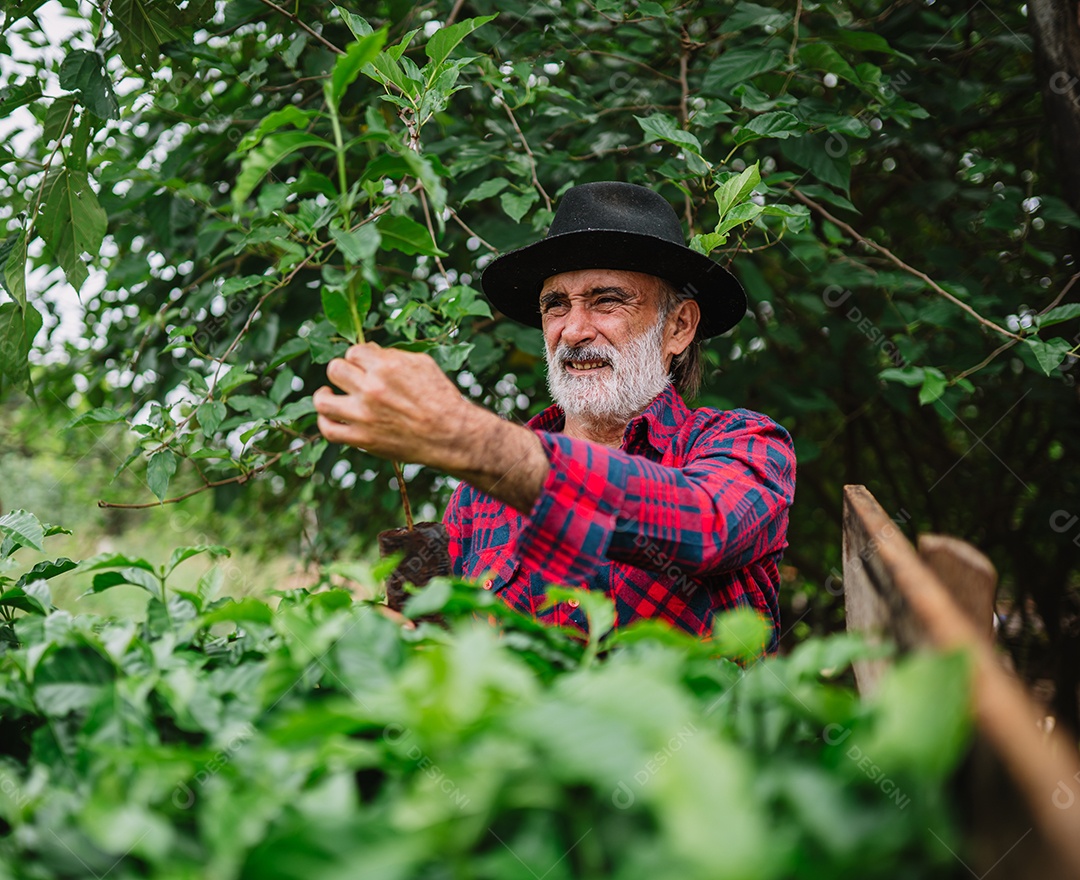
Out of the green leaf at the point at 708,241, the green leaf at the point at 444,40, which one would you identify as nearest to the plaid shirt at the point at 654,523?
the green leaf at the point at 708,241

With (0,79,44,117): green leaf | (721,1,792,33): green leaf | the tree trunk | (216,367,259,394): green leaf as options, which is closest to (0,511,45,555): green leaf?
(216,367,259,394): green leaf

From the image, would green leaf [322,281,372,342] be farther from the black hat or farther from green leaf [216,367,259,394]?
the black hat

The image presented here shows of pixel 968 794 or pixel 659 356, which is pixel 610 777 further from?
pixel 659 356

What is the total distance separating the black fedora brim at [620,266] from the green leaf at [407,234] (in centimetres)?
84

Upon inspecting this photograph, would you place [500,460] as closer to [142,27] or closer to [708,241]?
[708,241]

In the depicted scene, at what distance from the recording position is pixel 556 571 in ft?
3.49

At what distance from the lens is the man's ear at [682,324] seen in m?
2.03

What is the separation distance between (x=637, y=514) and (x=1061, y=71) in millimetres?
1733

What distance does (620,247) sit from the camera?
183 centimetres

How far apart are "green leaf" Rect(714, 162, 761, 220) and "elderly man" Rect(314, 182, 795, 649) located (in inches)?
8.7

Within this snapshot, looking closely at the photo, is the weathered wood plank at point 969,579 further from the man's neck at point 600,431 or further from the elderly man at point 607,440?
the man's neck at point 600,431

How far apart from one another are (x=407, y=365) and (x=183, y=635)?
0.39 metres

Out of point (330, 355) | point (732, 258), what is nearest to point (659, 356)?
point (732, 258)

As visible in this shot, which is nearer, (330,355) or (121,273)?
(330,355)
